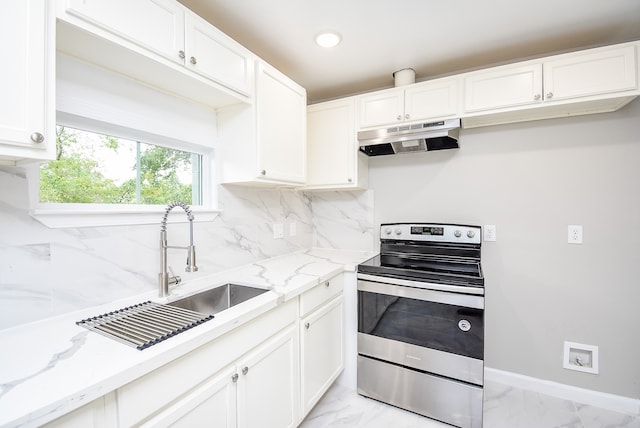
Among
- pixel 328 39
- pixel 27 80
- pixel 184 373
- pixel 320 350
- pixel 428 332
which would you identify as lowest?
pixel 320 350

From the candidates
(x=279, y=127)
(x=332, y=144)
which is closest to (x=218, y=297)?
(x=279, y=127)

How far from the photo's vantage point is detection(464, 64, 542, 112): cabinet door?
1721 millimetres

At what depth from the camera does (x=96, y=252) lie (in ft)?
3.99

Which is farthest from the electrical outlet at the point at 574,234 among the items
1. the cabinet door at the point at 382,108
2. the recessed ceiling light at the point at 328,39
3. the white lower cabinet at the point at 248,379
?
the recessed ceiling light at the point at 328,39

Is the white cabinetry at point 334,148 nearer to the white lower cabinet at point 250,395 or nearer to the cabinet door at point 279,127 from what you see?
the cabinet door at point 279,127

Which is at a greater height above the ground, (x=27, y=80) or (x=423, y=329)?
(x=27, y=80)

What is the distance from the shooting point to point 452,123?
1.88 metres

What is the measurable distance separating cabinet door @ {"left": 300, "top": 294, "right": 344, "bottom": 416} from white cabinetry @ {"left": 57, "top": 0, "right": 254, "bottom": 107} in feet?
4.43

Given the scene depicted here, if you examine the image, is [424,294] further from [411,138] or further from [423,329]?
[411,138]

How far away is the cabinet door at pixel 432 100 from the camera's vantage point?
193 cm

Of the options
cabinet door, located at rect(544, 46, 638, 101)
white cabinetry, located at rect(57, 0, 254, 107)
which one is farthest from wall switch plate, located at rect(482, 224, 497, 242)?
white cabinetry, located at rect(57, 0, 254, 107)

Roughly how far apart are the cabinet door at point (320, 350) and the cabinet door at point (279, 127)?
904 millimetres

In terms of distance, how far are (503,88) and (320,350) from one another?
6.46ft

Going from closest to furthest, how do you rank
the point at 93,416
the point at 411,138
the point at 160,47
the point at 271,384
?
the point at 93,416, the point at 160,47, the point at 271,384, the point at 411,138
